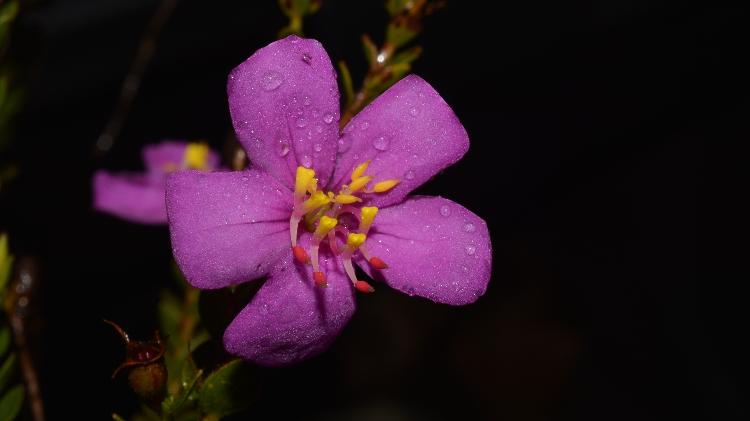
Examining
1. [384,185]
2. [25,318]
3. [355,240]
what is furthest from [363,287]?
[25,318]

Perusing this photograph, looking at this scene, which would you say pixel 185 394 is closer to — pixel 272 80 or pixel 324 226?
pixel 324 226

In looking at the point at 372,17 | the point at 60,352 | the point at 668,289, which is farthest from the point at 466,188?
the point at 60,352

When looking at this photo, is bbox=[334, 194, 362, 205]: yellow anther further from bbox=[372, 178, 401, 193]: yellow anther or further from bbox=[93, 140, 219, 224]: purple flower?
bbox=[93, 140, 219, 224]: purple flower

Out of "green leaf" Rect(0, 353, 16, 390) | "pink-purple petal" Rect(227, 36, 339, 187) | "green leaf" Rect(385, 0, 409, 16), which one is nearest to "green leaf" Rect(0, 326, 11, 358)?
"green leaf" Rect(0, 353, 16, 390)

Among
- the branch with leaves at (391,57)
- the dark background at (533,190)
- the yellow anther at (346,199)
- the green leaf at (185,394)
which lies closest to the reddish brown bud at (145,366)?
the green leaf at (185,394)

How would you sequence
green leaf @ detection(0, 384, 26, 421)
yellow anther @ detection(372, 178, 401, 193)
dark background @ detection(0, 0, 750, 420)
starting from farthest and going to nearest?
dark background @ detection(0, 0, 750, 420)
yellow anther @ detection(372, 178, 401, 193)
green leaf @ detection(0, 384, 26, 421)

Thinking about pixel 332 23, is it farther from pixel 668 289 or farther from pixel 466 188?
pixel 668 289

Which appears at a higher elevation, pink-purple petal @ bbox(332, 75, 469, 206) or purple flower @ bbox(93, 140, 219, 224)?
pink-purple petal @ bbox(332, 75, 469, 206)
